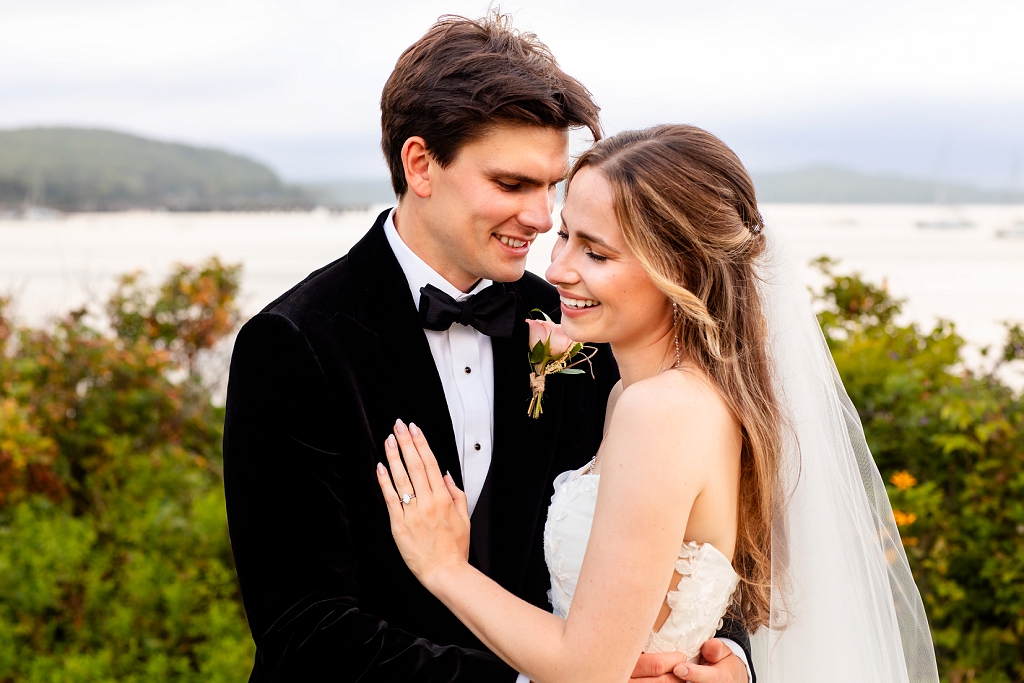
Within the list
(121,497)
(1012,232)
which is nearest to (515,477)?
(121,497)

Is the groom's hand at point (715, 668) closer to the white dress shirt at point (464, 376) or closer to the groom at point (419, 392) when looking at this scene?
the groom at point (419, 392)

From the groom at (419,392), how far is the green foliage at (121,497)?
6.65ft

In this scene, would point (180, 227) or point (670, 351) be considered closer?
point (670, 351)

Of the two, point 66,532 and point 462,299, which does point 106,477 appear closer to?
point 66,532

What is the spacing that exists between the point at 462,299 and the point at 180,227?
37.8ft

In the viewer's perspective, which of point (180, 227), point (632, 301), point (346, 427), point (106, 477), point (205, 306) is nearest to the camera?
point (632, 301)

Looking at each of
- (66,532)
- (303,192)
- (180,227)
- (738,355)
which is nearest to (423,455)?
(738,355)

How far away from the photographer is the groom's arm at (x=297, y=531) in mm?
2033

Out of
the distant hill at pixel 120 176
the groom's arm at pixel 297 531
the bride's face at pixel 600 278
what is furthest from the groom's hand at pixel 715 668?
the distant hill at pixel 120 176

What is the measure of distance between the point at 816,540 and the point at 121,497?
13.5 feet

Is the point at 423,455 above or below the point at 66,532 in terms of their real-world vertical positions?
above

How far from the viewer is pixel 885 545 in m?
2.58

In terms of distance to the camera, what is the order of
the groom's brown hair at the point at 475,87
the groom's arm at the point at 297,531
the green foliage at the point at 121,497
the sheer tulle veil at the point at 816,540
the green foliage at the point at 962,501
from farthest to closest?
the green foliage at the point at 121,497 < the green foliage at the point at 962,501 < the groom's brown hair at the point at 475,87 < the sheer tulle veil at the point at 816,540 < the groom's arm at the point at 297,531

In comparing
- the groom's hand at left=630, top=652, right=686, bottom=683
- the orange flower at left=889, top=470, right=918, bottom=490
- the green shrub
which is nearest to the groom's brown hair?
the groom's hand at left=630, top=652, right=686, bottom=683
